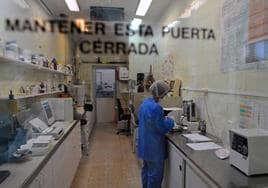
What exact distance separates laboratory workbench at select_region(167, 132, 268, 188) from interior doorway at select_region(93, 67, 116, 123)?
5570 millimetres

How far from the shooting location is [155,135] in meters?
2.32

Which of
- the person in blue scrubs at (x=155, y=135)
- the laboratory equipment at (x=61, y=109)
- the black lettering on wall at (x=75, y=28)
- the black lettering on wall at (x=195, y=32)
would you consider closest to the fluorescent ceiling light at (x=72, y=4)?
the laboratory equipment at (x=61, y=109)

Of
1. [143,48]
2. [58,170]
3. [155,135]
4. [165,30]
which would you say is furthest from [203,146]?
[165,30]

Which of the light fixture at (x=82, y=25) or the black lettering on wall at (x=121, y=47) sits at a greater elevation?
the light fixture at (x=82, y=25)

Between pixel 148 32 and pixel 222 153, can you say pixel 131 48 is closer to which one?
pixel 148 32

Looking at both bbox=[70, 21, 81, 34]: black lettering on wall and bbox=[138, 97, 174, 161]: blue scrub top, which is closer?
bbox=[70, 21, 81, 34]: black lettering on wall

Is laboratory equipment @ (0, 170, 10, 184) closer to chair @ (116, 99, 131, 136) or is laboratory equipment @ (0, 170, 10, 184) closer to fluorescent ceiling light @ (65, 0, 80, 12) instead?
fluorescent ceiling light @ (65, 0, 80, 12)

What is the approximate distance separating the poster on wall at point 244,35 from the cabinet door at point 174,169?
3.02ft

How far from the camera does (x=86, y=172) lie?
3475mm

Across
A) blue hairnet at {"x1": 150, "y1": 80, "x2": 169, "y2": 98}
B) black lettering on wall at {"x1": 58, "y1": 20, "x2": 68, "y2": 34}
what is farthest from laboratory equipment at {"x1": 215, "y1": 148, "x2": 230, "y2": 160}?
black lettering on wall at {"x1": 58, "y1": 20, "x2": 68, "y2": 34}

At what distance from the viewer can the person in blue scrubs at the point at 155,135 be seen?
2.28 m

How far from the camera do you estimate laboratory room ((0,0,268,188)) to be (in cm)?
160

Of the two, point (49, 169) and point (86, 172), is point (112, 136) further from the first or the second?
point (49, 169)

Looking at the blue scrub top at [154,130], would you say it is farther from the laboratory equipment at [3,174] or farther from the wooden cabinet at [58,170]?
A: the laboratory equipment at [3,174]
